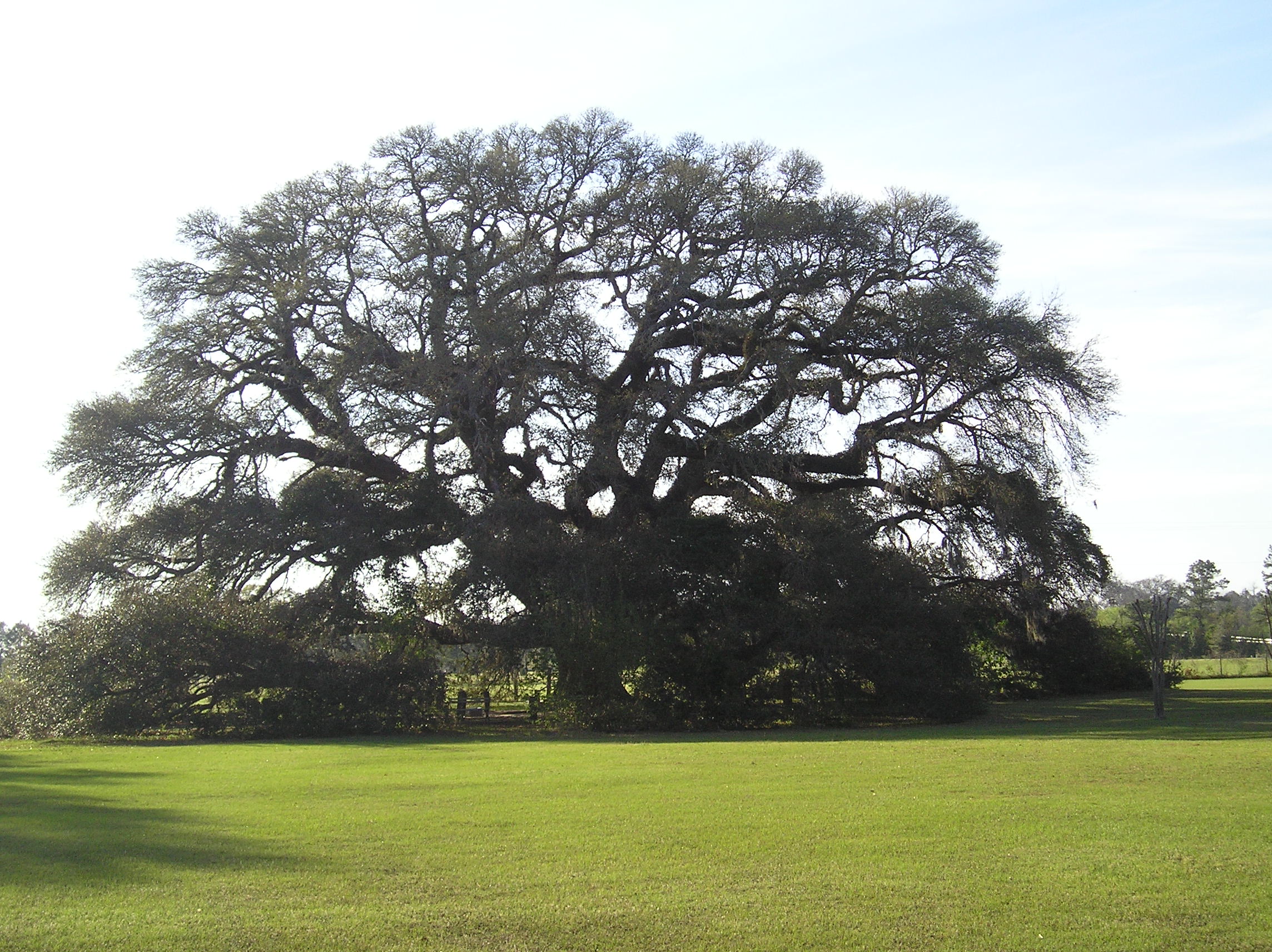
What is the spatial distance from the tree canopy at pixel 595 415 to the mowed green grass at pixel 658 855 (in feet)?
36.5

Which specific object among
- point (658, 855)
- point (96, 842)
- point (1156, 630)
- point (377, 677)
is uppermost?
point (1156, 630)

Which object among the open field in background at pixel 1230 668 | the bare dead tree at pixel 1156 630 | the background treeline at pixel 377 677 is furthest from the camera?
the open field in background at pixel 1230 668

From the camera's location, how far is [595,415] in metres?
28.8

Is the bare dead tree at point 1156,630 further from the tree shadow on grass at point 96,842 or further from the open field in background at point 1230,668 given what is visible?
the open field in background at point 1230,668

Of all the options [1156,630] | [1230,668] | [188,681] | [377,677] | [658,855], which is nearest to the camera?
[658,855]

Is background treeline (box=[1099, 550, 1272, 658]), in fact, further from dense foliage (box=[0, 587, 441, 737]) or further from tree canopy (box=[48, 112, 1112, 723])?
dense foliage (box=[0, 587, 441, 737])

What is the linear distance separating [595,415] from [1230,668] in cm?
4642

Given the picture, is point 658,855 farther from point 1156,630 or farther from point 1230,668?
point 1230,668

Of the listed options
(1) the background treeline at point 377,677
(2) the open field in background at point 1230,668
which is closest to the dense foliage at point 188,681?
(1) the background treeline at point 377,677

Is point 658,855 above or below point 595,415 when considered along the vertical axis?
below

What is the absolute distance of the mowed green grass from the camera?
7004 millimetres

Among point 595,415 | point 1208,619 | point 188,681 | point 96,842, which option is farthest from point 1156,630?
point 1208,619

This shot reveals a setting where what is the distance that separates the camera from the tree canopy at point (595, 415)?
2714 centimetres

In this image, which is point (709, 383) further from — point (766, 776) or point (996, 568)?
point (766, 776)
